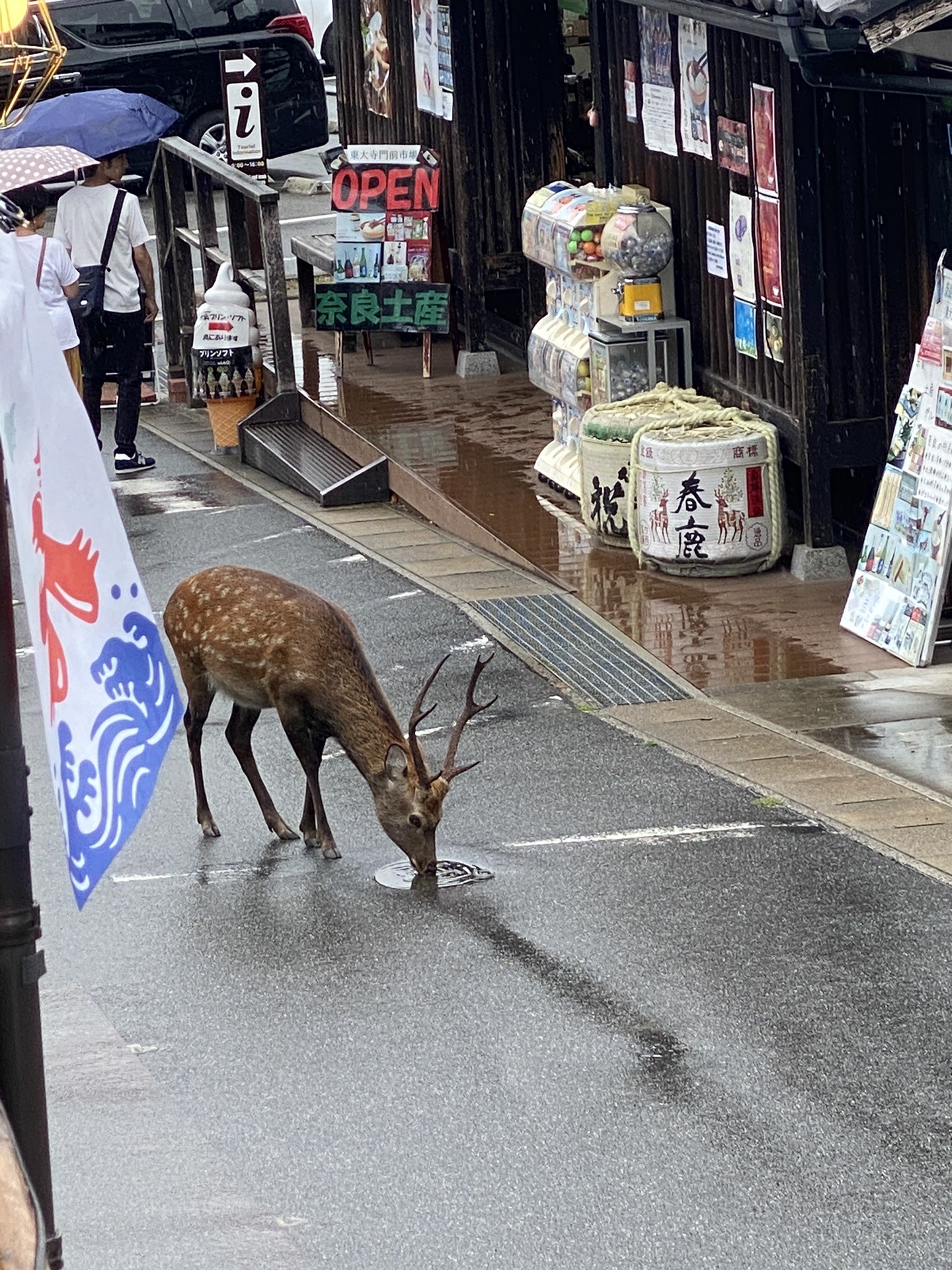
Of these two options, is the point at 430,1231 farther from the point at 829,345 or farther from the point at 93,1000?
the point at 829,345

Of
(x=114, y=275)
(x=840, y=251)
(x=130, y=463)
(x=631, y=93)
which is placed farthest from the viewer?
(x=130, y=463)

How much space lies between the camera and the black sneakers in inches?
620

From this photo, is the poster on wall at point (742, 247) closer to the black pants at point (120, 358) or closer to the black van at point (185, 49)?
the black pants at point (120, 358)

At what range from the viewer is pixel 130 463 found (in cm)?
1575

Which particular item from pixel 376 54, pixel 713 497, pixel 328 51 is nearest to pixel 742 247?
pixel 713 497

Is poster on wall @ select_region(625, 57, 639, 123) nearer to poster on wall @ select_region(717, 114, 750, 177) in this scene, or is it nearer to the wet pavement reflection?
poster on wall @ select_region(717, 114, 750, 177)

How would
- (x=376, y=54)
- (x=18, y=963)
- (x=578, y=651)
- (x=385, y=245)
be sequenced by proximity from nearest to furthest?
(x=18, y=963) < (x=578, y=651) < (x=385, y=245) < (x=376, y=54)

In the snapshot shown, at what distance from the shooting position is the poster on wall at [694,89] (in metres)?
12.5

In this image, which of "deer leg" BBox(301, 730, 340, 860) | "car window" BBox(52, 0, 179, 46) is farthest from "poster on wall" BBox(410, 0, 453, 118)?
"car window" BBox(52, 0, 179, 46)

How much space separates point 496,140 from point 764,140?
5.75 metres

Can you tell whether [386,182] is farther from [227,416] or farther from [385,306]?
[227,416]

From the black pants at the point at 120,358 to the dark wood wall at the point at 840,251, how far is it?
15.7ft

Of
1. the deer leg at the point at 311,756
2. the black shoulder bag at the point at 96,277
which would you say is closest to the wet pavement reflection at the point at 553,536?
the black shoulder bag at the point at 96,277

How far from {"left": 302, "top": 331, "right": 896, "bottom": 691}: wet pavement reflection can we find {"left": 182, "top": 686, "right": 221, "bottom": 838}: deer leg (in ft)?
8.50
